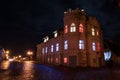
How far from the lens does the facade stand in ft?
112

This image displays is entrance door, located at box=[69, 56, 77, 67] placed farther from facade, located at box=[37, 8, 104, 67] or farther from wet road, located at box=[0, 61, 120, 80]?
wet road, located at box=[0, 61, 120, 80]

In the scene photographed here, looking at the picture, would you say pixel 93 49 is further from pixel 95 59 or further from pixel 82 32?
pixel 82 32

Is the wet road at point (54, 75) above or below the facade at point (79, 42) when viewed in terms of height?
below

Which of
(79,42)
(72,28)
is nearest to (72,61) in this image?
(79,42)

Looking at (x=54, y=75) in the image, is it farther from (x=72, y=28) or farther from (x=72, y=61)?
(x=72, y=28)

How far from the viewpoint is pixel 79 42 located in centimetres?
3491

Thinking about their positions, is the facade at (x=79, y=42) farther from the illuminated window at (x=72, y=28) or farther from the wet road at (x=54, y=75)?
the wet road at (x=54, y=75)

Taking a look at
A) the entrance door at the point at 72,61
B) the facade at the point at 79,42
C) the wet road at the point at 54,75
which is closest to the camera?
the wet road at the point at 54,75

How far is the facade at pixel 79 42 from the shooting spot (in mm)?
34250

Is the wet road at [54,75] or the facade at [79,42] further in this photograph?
the facade at [79,42]

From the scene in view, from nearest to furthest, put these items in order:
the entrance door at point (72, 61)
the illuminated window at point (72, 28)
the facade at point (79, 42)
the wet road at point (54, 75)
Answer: the wet road at point (54, 75)
the entrance door at point (72, 61)
the facade at point (79, 42)
the illuminated window at point (72, 28)

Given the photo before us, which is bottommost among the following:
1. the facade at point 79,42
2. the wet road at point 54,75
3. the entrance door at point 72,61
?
the wet road at point 54,75

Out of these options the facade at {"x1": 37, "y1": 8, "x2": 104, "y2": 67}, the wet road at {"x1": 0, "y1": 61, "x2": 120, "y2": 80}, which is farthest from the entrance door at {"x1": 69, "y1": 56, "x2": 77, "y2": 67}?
the wet road at {"x1": 0, "y1": 61, "x2": 120, "y2": 80}

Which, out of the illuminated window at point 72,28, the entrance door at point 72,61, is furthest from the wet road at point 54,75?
the illuminated window at point 72,28
